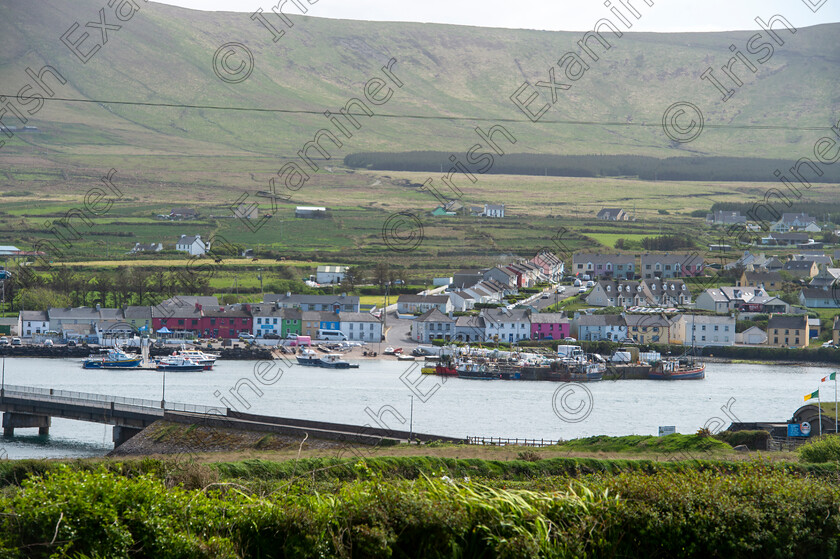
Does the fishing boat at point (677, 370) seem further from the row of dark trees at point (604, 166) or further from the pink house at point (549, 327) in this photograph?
the row of dark trees at point (604, 166)

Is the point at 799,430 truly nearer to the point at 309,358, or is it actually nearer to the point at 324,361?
the point at 324,361

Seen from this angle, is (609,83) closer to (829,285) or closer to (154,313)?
(829,285)

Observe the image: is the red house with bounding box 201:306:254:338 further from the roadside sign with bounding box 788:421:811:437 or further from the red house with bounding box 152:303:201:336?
the roadside sign with bounding box 788:421:811:437

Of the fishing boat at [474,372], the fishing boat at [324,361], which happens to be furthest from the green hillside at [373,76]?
the fishing boat at [474,372]

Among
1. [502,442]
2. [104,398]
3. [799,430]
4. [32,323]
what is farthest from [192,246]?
[799,430]

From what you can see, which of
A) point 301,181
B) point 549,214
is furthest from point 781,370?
point 301,181

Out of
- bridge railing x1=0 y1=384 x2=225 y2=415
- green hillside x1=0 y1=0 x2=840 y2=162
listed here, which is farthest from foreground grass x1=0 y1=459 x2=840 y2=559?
green hillside x1=0 y1=0 x2=840 y2=162
